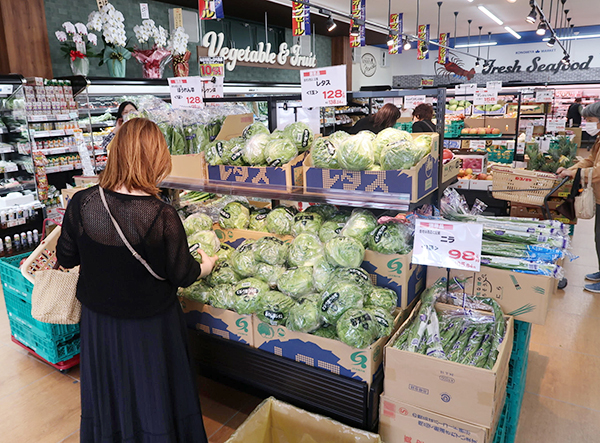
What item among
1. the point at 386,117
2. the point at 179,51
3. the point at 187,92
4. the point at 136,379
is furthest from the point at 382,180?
the point at 179,51

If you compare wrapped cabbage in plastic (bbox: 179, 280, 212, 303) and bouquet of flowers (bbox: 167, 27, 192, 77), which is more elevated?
bouquet of flowers (bbox: 167, 27, 192, 77)

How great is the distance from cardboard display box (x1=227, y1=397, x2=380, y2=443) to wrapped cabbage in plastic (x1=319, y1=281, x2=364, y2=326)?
0.42 m

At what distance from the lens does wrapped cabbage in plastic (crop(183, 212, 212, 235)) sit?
2662 mm

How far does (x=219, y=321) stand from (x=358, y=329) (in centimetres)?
80

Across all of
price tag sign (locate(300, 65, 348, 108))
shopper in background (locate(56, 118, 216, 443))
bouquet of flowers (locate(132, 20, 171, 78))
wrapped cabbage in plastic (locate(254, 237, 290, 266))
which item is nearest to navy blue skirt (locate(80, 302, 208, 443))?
shopper in background (locate(56, 118, 216, 443))

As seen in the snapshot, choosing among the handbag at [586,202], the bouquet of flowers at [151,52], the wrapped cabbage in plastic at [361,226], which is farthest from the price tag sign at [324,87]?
the bouquet of flowers at [151,52]

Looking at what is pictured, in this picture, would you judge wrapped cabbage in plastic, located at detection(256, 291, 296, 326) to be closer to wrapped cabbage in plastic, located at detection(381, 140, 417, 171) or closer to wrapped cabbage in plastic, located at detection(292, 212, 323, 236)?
wrapped cabbage in plastic, located at detection(292, 212, 323, 236)

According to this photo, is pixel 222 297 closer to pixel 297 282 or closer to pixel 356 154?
pixel 297 282

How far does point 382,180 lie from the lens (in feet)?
6.53

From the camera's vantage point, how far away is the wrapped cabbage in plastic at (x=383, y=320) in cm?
187

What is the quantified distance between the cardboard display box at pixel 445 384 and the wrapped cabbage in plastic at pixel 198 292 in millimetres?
967

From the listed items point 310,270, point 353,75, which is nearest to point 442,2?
point 353,75

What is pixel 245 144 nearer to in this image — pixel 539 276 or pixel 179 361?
pixel 179 361

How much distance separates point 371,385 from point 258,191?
1103mm
